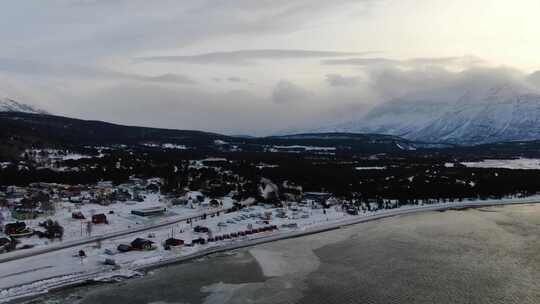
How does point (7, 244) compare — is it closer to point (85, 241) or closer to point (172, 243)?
point (85, 241)

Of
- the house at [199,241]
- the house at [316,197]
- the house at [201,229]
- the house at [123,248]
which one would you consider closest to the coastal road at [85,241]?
the house at [123,248]

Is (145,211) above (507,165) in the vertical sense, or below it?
below

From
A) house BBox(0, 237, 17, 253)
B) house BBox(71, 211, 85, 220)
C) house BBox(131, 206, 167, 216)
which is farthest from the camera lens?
house BBox(131, 206, 167, 216)

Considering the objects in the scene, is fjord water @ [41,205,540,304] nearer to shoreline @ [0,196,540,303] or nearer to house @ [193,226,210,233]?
shoreline @ [0,196,540,303]

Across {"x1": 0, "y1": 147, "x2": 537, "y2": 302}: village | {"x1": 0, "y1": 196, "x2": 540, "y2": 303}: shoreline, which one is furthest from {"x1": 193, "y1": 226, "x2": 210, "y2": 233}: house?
{"x1": 0, "y1": 196, "x2": 540, "y2": 303}: shoreline

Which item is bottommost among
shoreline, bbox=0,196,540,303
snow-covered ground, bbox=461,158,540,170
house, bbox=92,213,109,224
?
shoreline, bbox=0,196,540,303

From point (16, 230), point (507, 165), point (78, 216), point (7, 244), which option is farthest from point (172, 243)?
point (507, 165)

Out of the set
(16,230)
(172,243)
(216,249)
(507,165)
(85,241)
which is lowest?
(216,249)

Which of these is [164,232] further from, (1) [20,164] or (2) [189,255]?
(1) [20,164]
